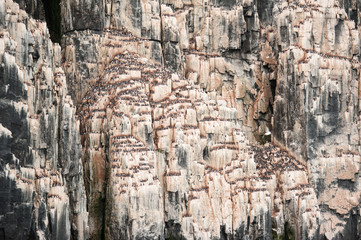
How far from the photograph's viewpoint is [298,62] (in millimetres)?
91938

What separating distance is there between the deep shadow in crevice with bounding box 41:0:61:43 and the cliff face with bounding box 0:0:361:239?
18 cm

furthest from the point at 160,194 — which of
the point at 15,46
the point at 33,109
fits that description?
the point at 15,46

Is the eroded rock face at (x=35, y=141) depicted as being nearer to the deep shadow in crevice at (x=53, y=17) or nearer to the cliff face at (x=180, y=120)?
the cliff face at (x=180, y=120)

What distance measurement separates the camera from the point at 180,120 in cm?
7994

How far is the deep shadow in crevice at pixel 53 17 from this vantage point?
3386 inches

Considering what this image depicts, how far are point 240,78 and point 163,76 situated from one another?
17.2 metres

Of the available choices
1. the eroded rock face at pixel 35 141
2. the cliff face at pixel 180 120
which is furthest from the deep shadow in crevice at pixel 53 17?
the eroded rock face at pixel 35 141

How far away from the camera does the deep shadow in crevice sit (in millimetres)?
86000

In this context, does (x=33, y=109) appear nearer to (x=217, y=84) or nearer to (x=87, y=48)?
(x=87, y=48)

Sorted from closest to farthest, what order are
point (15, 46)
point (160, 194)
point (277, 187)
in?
point (15, 46)
point (160, 194)
point (277, 187)

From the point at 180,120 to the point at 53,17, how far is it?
18.9m

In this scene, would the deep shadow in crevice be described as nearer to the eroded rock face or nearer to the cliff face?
the cliff face

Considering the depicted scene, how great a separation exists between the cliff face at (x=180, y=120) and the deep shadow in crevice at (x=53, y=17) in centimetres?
18

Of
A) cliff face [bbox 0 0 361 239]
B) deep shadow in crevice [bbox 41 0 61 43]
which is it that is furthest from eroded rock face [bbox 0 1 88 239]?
deep shadow in crevice [bbox 41 0 61 43]
